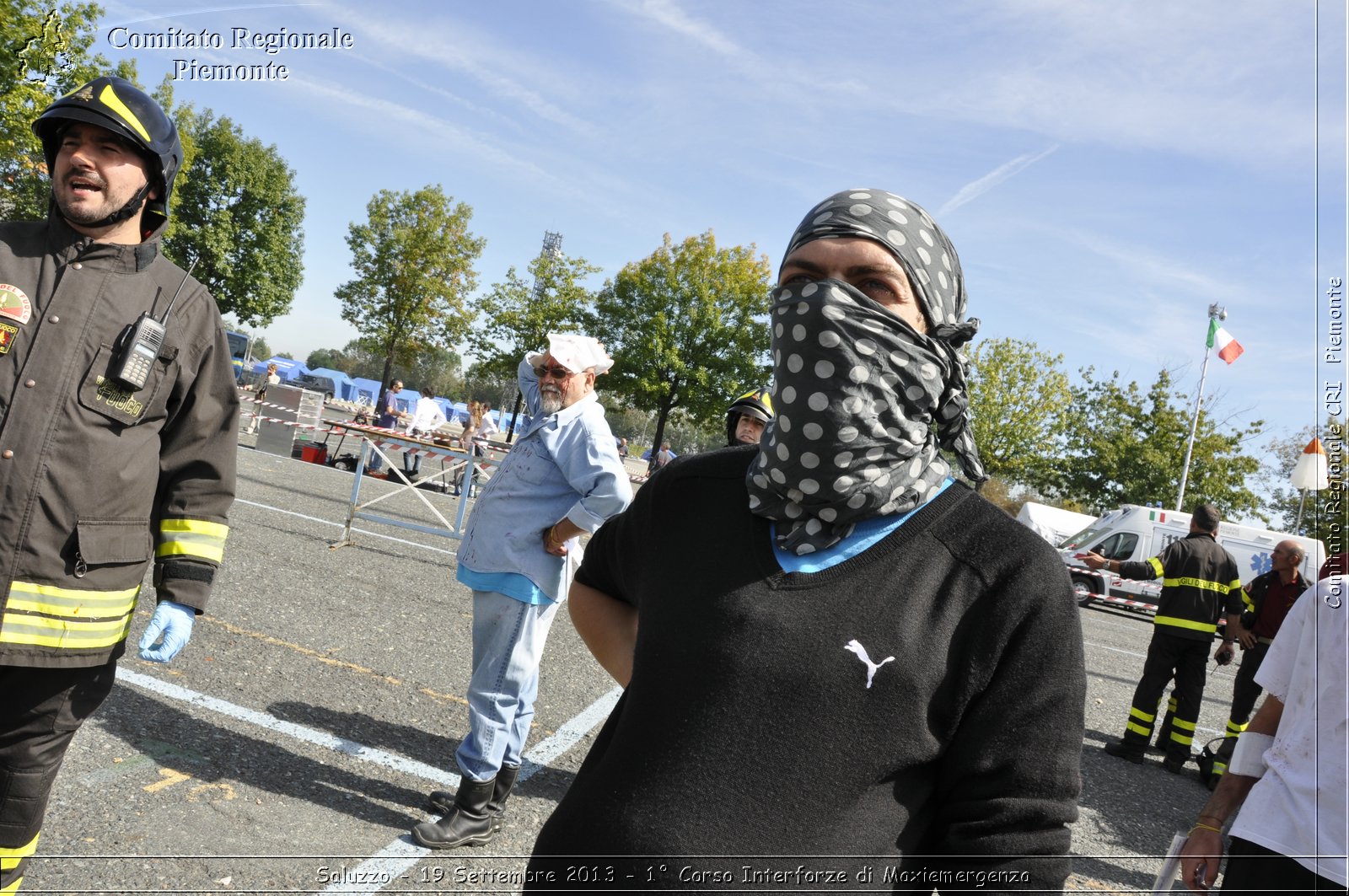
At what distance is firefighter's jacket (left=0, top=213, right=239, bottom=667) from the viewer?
219 centimetres

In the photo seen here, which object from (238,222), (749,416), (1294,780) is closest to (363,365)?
(238,222)

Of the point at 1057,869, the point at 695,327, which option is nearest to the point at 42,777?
the point at 1057,869

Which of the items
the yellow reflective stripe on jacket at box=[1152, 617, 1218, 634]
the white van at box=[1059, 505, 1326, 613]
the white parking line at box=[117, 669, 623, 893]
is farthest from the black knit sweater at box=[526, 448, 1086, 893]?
the white van at box=[1059, 505, 1326, 613]

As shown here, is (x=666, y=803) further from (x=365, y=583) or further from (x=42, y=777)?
(x=365, y=583)

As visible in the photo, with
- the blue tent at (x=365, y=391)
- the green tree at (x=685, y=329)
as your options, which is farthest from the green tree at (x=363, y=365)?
the green tree at (x=685, y=329)

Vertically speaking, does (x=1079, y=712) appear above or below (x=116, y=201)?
below

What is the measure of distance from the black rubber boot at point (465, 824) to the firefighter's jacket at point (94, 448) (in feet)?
4.92

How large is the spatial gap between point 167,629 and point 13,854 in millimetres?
637

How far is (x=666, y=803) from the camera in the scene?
4.05 feet

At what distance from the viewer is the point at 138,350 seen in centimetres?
231

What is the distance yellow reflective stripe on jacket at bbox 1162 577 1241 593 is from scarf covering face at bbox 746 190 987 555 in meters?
6.91

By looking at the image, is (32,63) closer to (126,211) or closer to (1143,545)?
(126,211)

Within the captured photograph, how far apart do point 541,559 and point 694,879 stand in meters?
2.64

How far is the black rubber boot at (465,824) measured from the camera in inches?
139
